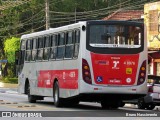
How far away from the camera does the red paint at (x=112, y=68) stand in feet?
69.3

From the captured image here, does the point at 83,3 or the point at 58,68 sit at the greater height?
the point at 83,3

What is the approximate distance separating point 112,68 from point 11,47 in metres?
51.9

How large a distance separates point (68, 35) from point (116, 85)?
3235mm

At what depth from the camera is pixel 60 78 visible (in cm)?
2352

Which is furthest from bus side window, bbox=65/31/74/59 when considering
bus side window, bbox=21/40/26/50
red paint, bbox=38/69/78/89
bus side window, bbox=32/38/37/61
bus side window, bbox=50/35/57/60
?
bus side window, bbox=21/40/26/50

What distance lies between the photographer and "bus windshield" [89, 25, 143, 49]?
838 inches

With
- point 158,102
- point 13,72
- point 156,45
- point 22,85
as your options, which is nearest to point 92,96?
point 158,102

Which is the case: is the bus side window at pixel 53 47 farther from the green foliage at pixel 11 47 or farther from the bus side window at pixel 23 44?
the green foliage at pixel 11 47

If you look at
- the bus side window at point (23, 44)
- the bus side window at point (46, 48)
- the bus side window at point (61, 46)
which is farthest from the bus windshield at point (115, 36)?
the bus side window at point (23, 44)

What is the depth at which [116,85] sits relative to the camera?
2116 cm

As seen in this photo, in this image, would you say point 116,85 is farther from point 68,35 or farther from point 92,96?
point 68,35

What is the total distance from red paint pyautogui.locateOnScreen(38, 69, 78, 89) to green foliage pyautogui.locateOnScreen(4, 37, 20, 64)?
149 feet

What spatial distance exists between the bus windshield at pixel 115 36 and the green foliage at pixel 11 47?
50.3 metres

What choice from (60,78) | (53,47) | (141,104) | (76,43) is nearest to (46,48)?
(53,47)
